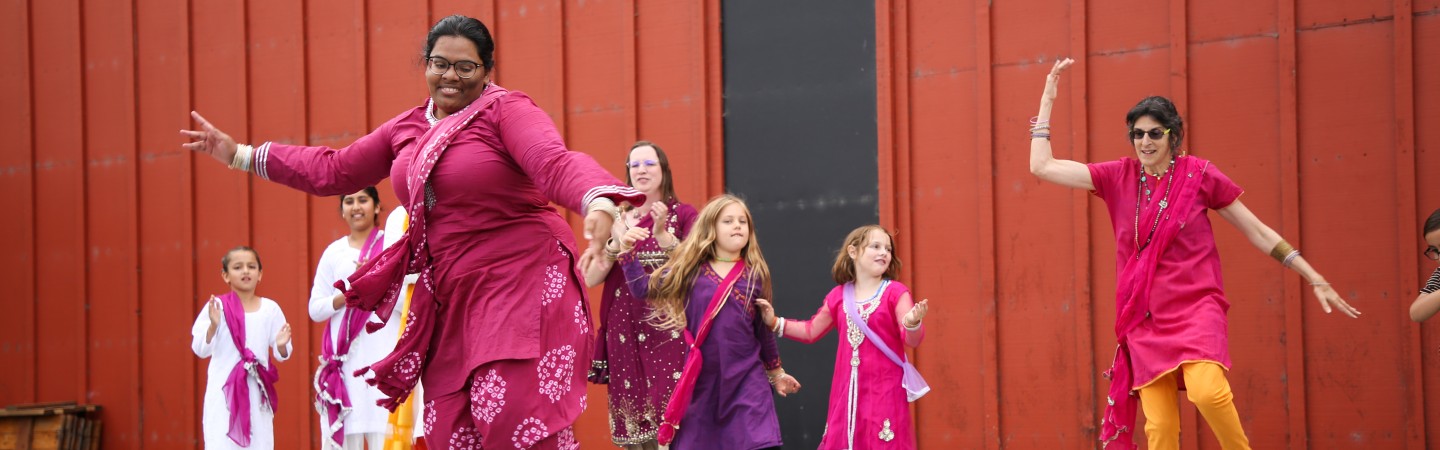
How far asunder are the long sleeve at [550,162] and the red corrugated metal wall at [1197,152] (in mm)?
4046

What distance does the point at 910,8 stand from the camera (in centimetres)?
787

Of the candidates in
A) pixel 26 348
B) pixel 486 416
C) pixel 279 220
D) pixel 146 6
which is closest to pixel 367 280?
pixel 486 416

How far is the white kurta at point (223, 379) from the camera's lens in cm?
749

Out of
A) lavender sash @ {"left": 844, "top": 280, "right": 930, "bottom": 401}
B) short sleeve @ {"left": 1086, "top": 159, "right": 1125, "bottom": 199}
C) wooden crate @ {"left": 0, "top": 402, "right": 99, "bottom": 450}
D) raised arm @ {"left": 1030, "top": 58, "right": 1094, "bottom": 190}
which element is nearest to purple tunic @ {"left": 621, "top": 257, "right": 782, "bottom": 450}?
lavender sash @ {"left": 844, "top": 280, "right": 930, "bottom": 401}

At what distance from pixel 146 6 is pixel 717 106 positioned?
5.47 metres

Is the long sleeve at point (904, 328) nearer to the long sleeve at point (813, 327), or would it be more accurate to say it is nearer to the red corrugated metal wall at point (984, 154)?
the long sleeve at point (813, 327)

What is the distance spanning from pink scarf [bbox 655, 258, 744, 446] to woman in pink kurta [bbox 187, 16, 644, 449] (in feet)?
6.30

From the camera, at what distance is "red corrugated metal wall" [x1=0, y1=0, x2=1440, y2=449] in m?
6.54

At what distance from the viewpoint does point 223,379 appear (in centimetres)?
756

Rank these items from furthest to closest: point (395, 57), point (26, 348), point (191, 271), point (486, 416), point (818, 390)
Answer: point (26, 348)
point (191, 271)
point (395, 57)
point (818, 390)
point (486, 416)

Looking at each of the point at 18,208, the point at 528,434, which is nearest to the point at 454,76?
the point at 528,434

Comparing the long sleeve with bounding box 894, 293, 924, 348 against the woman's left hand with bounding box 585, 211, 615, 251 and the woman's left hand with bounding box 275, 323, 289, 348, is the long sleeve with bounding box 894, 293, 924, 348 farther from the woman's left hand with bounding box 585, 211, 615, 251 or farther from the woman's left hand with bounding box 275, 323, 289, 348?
the woman's left hand with bounding box 275, 323, 289, 348

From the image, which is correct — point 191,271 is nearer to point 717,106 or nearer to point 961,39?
point 717,106

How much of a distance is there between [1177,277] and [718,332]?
195 centimetres
